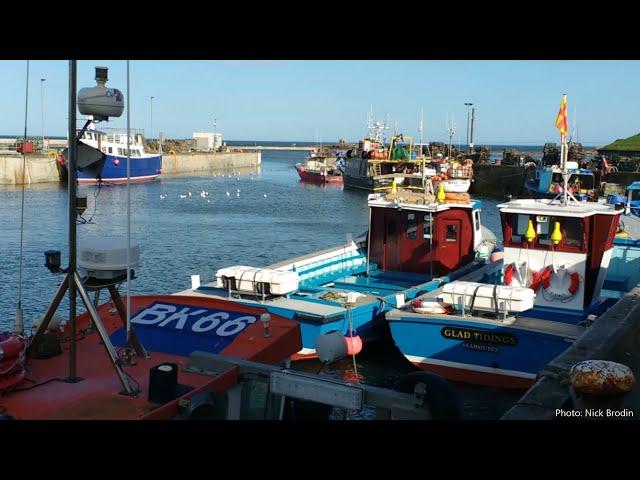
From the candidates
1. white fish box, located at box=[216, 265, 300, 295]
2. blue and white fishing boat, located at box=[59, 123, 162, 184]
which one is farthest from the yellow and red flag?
blue and white fishing boat, located at box=[59, 123, 162, 184]

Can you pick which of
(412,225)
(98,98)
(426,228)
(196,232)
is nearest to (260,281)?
(412,225)

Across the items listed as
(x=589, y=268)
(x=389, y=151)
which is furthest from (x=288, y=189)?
(x=589, y=268)

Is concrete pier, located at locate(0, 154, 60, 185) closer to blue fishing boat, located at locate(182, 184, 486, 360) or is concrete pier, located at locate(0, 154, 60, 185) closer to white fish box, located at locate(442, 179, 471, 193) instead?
blue fishing boat, located at locate(182, 184, 486, 360)

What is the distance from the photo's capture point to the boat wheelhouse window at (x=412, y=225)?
19156mm

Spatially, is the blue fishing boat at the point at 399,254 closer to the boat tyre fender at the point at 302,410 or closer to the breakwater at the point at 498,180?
the boat tyre fender at the point at 302,410

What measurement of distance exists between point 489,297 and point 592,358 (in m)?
4.75

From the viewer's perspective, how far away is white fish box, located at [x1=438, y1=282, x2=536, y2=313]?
13625 mm

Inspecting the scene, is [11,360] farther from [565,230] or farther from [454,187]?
[454,187]

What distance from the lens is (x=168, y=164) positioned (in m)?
96.8

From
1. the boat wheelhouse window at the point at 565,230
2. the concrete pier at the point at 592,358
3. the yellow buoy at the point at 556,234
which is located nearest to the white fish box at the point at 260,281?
the boat wheelhouse window at the point at 565,230

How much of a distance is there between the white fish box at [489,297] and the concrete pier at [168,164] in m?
31.0

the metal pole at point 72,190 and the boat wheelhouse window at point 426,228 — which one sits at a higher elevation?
the metal pole at point 72,190

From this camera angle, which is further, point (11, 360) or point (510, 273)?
point (510, 273)
